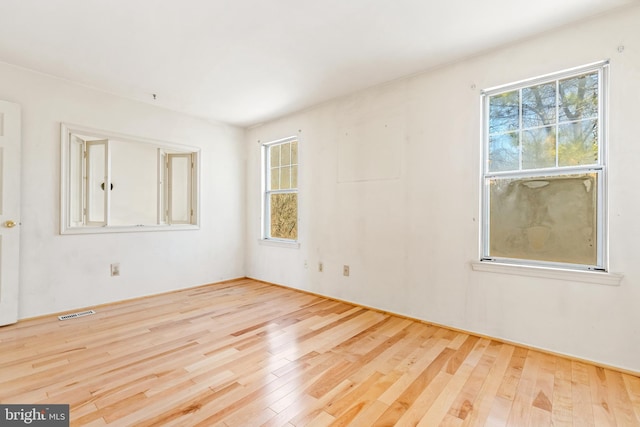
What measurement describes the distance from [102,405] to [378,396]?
1573 mm

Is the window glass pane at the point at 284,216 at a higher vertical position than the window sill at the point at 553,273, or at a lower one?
higher

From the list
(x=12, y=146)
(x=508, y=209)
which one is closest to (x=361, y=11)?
(x=508, y=209)

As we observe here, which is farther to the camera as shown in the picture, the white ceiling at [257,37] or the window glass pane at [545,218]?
the window glass pane at [545,218]

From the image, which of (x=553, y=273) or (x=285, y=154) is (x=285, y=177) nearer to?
(x=285, y=154)

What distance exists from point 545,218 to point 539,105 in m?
0.92

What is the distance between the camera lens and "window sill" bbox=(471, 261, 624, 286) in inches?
Answer: 81.2

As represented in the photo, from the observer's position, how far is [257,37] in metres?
2.37

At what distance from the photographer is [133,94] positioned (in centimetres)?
349

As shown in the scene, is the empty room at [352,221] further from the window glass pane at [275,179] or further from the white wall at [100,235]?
the window glass pane at [275,179]

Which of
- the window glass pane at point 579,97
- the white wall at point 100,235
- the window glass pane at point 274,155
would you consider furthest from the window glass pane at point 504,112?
the white wall at point 100,235

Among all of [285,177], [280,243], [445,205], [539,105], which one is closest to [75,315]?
[280,243]

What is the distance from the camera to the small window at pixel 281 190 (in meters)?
4.29

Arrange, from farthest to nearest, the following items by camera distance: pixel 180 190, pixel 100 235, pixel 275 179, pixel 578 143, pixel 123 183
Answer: pixel 123 183 < pixel 275 179 < pixel 180 190 < pixel 100 235 < pixel 578 143

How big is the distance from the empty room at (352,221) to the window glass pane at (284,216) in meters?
0.27
